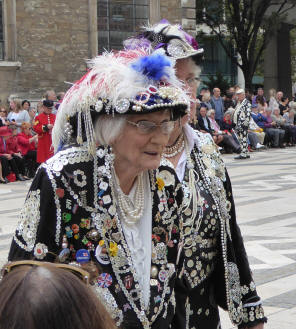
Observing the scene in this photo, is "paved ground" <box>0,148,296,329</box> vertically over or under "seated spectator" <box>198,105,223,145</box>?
under

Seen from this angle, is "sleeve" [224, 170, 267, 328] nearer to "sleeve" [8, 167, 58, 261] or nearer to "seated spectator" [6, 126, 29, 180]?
"sleeve" [8, 167, 58, 261]

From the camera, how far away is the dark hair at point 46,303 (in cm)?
148

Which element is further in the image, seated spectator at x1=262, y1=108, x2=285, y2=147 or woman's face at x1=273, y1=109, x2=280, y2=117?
woman's face at x1=273, y1=109, x2=280, y2=117

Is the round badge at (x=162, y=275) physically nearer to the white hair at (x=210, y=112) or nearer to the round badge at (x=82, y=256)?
the round badge at (x=82, y=256)

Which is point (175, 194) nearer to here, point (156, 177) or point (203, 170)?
point (156, 177)

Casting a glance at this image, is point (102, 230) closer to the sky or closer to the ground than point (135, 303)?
closer to the sky

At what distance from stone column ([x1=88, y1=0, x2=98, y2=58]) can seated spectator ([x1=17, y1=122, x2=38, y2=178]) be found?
904 centimetres

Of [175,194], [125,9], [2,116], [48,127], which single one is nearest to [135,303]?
[175,194]

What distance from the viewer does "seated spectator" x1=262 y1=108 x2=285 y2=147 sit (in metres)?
22.8

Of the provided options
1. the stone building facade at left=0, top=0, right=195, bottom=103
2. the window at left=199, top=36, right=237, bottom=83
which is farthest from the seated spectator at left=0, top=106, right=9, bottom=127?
the window at left=199, top=36, right=237, bottom=83

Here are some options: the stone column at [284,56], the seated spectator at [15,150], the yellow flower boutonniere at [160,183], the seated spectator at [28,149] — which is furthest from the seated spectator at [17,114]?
the stone column at [284,56]

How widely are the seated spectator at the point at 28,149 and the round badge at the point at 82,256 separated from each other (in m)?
13.3

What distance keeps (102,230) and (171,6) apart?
24838mm

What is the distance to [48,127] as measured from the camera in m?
13.9
